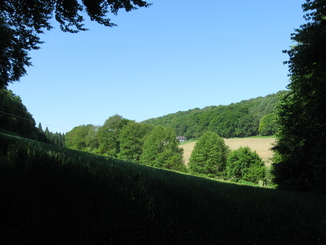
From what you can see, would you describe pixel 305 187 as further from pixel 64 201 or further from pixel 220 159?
pixel 220 159

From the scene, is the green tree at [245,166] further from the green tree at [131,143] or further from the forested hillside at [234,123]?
the forested hillside at [234,123]

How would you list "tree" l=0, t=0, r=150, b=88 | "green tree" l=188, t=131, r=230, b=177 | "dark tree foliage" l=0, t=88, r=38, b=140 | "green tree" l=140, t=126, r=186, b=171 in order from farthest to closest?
"green tree" l=140, t=126, r=186, b=171
"dark tree foliage" l=0, t=88, r=38, b=140
"green tree" l=188, t=131, r=230, b=177
"tree" l=0, t=0, r=150, b=88

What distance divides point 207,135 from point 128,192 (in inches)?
2130

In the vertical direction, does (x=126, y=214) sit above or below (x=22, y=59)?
below

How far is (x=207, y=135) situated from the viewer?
5638cm

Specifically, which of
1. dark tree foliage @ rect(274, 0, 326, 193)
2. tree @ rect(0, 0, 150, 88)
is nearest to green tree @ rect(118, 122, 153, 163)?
dark tree foliage @ rect(274, 0, 326, 193)

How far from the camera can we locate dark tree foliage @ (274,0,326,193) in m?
9.92

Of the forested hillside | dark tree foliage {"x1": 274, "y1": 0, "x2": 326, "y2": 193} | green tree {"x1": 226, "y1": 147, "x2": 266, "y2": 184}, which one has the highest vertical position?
the forested hillside

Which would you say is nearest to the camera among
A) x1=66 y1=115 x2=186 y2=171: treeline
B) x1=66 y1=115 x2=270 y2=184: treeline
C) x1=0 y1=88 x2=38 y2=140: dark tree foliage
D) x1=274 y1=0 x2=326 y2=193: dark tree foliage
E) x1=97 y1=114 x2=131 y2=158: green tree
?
x1=274 y1=0 x2=326 y2=193: dark tree foliage

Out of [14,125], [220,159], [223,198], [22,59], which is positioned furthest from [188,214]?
[14,125]

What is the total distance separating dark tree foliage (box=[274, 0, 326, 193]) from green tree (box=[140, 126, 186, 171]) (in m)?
39.7

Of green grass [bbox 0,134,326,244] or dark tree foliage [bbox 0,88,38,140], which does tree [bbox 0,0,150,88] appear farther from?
dark tree foliage [bbox 0,88,38,140]

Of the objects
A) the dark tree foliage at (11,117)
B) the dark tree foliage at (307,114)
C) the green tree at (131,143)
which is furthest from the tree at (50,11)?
the green tree at (131,143)

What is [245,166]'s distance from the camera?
46656 mm
